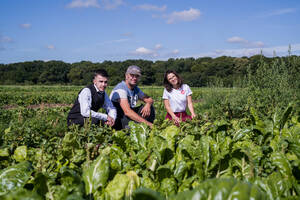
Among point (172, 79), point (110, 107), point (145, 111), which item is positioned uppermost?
point (172, 79)

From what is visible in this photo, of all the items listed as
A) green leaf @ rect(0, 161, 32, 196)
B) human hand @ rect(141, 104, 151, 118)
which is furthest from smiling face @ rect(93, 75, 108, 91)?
green leaf @ rect(0, 161, 32, 196)

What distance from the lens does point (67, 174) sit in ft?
3.72

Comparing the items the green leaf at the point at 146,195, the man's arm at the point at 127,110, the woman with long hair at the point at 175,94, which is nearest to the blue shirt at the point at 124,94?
the man's arm at the point at 127,110

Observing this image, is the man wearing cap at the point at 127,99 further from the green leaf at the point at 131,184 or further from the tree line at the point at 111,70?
the tree line at the point at 111,70

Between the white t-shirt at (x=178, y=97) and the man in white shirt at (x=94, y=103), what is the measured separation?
73.9 inches

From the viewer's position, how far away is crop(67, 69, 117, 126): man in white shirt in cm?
504

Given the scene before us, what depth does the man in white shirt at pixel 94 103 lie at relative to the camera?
5039mm

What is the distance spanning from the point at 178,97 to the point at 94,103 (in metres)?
2.43

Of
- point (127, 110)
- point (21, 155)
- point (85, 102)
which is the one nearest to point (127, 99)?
point (127, 110)

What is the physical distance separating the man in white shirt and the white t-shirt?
6.16 ft

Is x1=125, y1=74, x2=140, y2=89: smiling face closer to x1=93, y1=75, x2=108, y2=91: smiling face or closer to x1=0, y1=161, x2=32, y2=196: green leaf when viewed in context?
x1=93, y1=75, x2=108, y2=91: smiling face

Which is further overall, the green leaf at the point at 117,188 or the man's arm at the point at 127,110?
the man's arm at the point at 127,110

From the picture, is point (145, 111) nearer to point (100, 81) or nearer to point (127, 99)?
point (127, 99)

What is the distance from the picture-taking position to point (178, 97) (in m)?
6.66
